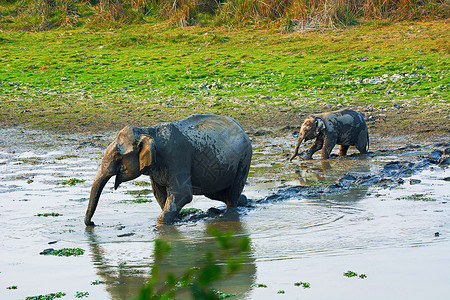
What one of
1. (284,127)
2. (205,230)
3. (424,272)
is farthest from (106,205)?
(284,127)

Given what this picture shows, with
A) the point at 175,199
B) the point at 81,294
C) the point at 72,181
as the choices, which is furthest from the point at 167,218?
the point at 72,181

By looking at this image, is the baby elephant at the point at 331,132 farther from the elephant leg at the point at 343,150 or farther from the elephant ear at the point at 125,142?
the elephant ear at the point at 125,142

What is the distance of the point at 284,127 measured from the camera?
1407cm

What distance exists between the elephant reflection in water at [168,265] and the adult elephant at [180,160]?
1.42 feet

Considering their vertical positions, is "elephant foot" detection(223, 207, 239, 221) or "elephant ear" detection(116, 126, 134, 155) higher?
"elephant ear" detection(116, 126, 134, 155)

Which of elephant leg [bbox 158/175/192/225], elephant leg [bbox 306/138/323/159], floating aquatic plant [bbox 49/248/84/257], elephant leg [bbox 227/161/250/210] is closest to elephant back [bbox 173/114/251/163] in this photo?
elephant leg [bbox 227/161/250/210]

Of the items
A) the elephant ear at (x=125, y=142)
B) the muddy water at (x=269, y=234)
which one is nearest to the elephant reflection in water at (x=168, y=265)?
the muddy water at (x=269, y=234)

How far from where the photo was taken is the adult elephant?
734 centimetres

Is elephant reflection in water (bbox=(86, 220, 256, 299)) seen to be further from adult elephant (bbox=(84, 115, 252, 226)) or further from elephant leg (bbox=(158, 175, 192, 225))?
adult elephant (bbox=(84, 115, 252, 226))

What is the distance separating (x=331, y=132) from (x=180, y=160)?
5.09m

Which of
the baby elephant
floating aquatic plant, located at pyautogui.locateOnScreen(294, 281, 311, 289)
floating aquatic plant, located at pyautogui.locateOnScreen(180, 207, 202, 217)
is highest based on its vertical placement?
floating aquatic plant, located at pyautogui.locateOnScreen(294, 281, 311, 289)

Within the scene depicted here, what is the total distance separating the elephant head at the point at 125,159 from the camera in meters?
7.29

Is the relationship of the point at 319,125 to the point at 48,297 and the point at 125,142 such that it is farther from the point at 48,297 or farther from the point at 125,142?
the point at 48,297

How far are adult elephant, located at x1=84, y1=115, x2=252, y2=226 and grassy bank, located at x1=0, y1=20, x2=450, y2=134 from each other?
20.6ft
